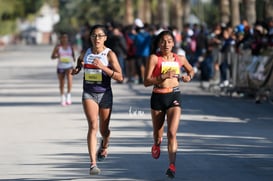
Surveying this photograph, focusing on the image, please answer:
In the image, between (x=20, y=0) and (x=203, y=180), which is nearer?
(x=203, y=180)

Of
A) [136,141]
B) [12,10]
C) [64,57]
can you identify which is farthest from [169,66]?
[12,10]

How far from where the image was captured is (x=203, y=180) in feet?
39.7

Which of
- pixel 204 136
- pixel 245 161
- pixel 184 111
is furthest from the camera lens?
pixel 184 111

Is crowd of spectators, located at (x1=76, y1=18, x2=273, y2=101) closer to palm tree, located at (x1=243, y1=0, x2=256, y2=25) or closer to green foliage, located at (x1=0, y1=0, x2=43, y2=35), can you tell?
palm tree, located at (x1=243, y1=0, x2=256, y2=25)

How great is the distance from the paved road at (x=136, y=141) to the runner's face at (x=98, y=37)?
1.50m

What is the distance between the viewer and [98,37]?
42.1ft

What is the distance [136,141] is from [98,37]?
404 cm

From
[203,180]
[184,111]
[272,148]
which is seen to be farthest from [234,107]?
[203,180]

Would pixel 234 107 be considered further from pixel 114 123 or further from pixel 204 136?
pixel 204 136

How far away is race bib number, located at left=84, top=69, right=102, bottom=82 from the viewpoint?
12.8 metres

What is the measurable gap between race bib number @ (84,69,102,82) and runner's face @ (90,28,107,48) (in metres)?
0.29

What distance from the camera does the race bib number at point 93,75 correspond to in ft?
42.0

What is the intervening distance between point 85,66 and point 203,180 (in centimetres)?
203

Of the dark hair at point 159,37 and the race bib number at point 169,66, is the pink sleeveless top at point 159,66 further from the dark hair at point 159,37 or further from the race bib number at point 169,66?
the dark hair at point 159,37
